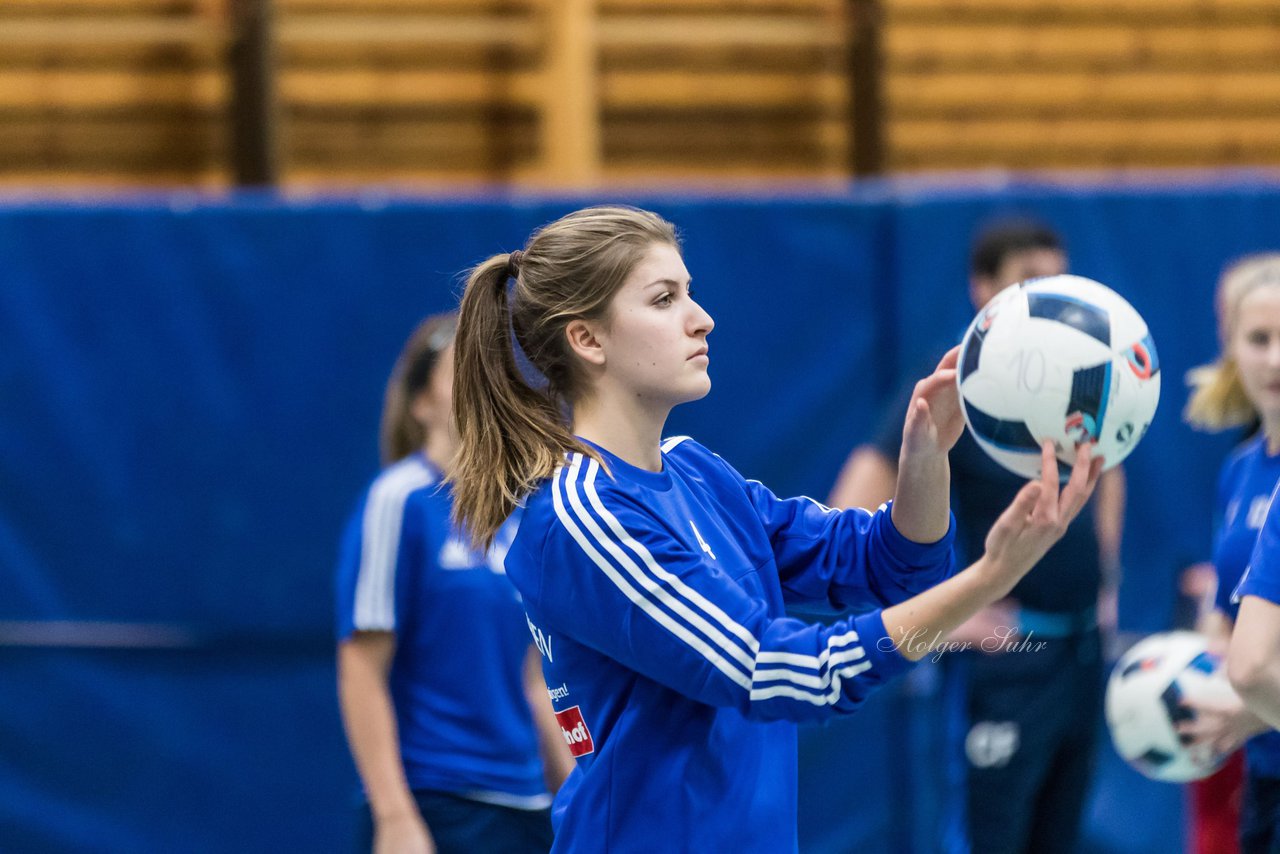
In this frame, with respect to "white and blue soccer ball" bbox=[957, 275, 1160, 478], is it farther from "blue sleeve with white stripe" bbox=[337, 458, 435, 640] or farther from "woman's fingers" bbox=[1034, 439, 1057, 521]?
"blue sleeve with white stripe" bbox=[337, 458, 435, 640]

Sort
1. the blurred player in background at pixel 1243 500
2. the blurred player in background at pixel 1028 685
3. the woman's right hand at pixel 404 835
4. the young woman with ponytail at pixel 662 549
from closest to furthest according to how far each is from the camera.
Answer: the young woman with ponytail at pixel 662 549 < the blurred player in background at pixel 1243 500 < the woman's right hand at pixel 404 835 < the blurred player in background at pixel 1028 685

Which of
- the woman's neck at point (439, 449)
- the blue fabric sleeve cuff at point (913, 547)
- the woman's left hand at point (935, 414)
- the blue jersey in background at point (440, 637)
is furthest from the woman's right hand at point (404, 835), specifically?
the woman's left hand at point (935, 414)

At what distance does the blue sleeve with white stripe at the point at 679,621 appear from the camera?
6.65 feet

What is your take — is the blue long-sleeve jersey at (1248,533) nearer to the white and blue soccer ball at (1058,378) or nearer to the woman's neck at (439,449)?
the white and blue soccer ball at (1058,378)

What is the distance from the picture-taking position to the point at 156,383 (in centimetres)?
559

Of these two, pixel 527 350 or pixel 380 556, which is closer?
pixel 527 350

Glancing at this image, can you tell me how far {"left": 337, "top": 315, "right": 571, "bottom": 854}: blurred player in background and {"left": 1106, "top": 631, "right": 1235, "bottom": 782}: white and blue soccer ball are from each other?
4.40 feet

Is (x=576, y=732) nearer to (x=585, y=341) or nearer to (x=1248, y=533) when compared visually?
(x=585, y=341)

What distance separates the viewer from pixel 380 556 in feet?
12.1

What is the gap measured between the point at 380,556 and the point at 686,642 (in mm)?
1744

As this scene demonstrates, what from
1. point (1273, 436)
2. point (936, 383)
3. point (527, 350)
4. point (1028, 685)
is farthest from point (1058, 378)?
point (1028, 685)

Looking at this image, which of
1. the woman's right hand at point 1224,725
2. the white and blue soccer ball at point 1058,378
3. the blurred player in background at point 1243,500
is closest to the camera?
the white and blue soccer ball at point 1058,378

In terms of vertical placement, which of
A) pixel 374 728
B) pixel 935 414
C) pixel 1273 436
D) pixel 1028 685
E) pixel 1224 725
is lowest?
pixel 1028 685

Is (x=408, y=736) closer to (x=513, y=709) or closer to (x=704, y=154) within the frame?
(x=513, y=709)
